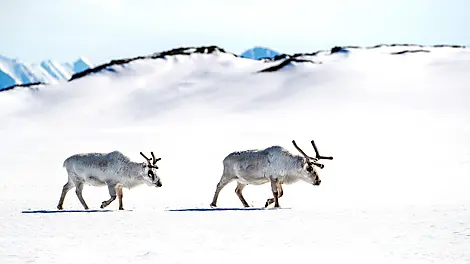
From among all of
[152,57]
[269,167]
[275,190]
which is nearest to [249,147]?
[269,167]

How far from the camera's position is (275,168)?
12.2 meters

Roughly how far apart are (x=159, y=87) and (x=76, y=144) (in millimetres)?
19634

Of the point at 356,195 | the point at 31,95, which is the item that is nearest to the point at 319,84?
the point at 31,95

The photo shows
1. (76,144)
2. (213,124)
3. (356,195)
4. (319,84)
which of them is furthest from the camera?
(319,84)

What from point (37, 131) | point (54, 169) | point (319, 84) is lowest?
point (54, 169)

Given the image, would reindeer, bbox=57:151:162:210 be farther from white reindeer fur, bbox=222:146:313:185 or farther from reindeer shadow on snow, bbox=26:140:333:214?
white reindeer fur, bbox=222:146:313:185

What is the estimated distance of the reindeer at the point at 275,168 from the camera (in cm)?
1212

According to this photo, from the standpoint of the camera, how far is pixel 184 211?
11.6 m

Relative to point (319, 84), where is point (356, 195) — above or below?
below

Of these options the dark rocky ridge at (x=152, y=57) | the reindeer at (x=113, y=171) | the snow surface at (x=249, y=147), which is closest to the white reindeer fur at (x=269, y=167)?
the snow surface at (x=249, y=147)

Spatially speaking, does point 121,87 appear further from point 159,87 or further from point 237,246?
point 237,246

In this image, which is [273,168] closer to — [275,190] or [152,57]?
[275,190]

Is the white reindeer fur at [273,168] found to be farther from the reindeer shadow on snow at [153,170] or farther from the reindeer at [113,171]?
the reindeer at [113,171]

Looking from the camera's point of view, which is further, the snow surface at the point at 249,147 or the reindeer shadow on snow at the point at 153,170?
the reindeer shadow on snow at the point at 153,170
